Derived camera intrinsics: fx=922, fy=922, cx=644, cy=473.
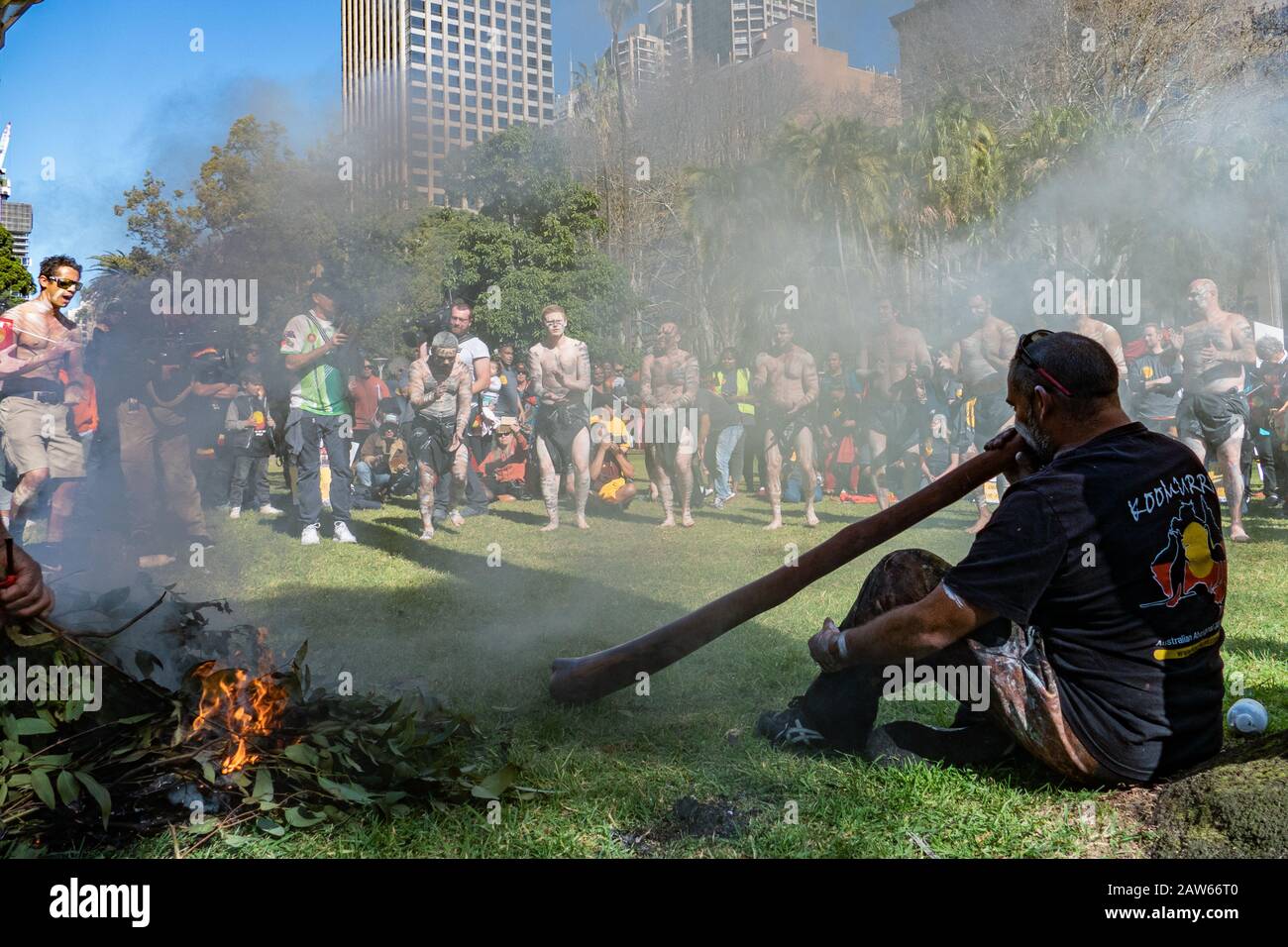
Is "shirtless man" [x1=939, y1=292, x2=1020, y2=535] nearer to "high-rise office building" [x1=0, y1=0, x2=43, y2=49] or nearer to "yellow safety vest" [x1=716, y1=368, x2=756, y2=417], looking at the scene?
"yellow safety vest" [x1=716, y1=368, x2=756, y2=417]

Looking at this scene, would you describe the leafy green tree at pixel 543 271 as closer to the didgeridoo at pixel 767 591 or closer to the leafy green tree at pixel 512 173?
the leafy green tree at pixel 512 173

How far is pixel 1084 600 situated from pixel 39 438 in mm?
6711

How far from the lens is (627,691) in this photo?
149 inches

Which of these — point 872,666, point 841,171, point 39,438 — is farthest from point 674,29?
point 39,438

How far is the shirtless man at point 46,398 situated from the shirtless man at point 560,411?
12.7 ft

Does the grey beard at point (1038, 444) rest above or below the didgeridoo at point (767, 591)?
above

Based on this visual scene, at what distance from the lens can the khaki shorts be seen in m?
6.30

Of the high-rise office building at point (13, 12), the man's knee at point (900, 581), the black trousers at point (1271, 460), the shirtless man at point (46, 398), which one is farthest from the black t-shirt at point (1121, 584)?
the black trousers at point (1271, 460)

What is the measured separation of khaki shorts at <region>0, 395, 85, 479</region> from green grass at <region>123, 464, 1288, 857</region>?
3.90ft

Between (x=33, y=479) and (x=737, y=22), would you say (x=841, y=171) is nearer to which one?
(x=737, y=22)

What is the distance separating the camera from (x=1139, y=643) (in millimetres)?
2270

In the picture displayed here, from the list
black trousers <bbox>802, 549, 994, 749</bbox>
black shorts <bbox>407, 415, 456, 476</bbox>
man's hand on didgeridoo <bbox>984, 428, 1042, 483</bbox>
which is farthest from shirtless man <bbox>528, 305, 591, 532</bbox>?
man's hand on didgeridoo <bbox>984, 428, 1042, 483</bbox>

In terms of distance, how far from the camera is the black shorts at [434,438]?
8.97 metres
